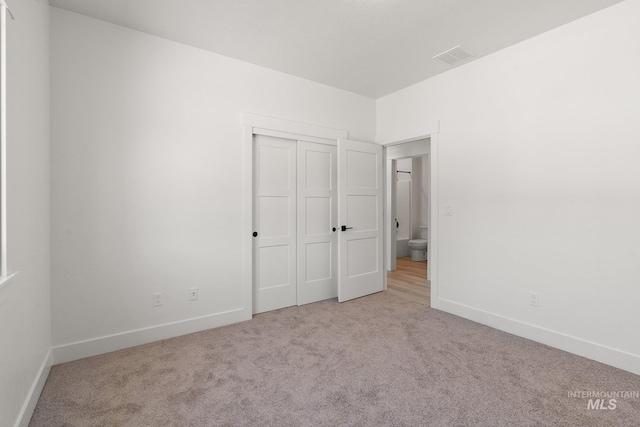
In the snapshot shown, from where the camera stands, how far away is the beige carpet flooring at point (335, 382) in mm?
1698

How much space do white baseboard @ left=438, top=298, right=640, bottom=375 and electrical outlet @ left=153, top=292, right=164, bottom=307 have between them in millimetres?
2961

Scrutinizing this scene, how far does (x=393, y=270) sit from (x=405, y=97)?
305 cm

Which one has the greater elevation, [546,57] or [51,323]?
[546,57]

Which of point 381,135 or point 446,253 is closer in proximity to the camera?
point 446,253

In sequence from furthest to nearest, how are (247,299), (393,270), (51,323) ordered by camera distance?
(393,270)
(247,299)
(51,323)

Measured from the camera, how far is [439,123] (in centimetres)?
346

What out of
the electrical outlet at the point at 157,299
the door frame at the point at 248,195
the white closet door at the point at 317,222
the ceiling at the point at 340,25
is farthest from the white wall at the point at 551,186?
the electrical outlet at the point at 157,299

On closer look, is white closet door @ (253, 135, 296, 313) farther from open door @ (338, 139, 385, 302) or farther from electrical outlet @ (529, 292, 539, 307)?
electrical outlet @ (529, 292, 539, 307)

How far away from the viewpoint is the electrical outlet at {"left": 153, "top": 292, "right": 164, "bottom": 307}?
2678mm

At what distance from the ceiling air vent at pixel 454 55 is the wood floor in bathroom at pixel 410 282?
109 inches

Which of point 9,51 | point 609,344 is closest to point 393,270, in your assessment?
point 609,344

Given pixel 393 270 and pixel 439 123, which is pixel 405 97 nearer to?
pixel 439 123

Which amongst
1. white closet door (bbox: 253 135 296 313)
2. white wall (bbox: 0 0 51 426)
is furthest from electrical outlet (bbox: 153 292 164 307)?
white closet door (bbox: 253 135 296 313)

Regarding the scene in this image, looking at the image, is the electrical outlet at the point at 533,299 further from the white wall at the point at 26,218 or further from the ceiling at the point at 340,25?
the white wall at the point at 26,218
